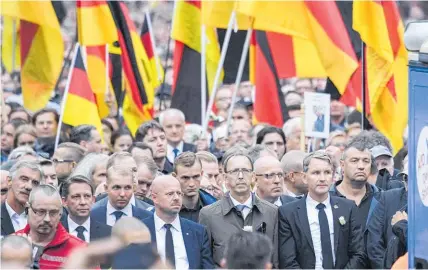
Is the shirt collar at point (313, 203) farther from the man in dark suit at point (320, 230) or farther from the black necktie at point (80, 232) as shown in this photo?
the black necktie at point (80, 232)

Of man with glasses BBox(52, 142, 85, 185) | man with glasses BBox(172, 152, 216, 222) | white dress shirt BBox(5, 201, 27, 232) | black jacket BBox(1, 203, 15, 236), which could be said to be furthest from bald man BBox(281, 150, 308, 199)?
black jacket BBox(1, 203, 15, 236)

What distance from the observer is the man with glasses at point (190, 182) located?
1336 cm

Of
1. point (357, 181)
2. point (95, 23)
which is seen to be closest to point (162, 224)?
point (357, 181)

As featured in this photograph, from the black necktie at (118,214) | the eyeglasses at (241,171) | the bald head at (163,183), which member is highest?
the eyeglasses at (241,171)

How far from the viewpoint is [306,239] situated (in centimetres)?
1260

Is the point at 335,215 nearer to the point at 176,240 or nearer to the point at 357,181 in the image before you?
the point at 357,181

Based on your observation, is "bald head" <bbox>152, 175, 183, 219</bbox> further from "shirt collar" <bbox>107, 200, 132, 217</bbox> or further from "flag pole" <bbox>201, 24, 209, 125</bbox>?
"flag pole" <bbox>201, 24, 209, 125</bbox>

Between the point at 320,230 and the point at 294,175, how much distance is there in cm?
159

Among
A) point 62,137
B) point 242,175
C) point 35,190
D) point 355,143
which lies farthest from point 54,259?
point 62,137

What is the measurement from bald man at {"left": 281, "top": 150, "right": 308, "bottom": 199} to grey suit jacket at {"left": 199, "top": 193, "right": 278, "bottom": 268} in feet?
4.39

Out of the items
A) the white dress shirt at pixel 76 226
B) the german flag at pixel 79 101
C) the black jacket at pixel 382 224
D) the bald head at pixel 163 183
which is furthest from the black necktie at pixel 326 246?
the german flag at pixel 79 101

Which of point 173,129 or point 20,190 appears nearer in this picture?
point 20,190

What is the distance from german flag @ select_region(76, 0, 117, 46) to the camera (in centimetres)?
1795

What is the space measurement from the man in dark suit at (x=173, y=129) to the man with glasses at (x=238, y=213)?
13.9 feet
